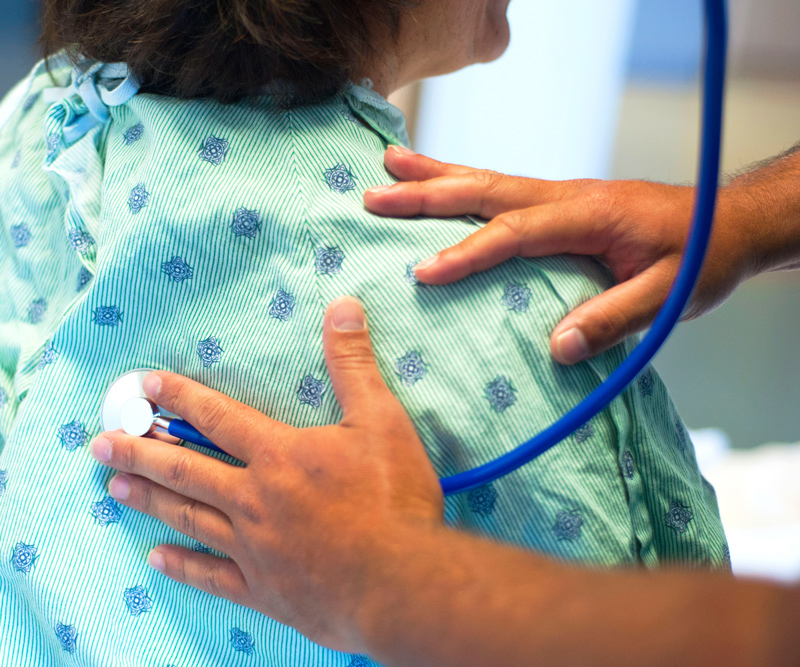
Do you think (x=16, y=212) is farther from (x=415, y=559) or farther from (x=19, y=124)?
(x=415, y=559)

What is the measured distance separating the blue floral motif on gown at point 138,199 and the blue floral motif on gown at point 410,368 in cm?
26

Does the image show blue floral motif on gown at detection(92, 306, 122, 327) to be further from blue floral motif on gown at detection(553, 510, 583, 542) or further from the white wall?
the white wall

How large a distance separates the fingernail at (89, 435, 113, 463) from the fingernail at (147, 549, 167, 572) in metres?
0.09

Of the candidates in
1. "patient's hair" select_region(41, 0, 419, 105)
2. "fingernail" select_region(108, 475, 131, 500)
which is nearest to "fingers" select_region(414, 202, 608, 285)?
"patient's hair" select_region(41, 0, 419, 105)

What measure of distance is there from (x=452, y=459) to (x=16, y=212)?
1.88 feet

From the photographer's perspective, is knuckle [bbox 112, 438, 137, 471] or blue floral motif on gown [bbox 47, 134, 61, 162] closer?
knuckle [bbox 112, 438, 137, 471]

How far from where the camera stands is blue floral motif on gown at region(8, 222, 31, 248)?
752 millimetres

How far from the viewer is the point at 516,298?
56cm

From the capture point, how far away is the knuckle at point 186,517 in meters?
0.57

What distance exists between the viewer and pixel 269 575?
1.72 ft

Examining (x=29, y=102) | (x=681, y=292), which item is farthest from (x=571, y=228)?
(x=29, y=102)

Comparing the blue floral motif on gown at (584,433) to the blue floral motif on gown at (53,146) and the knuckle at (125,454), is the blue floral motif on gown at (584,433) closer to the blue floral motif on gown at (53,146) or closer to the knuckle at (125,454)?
the knuckle at (125,454)

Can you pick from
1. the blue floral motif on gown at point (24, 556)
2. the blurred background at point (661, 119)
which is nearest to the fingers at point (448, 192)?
the blue floral motif on gown at point (24, 556)

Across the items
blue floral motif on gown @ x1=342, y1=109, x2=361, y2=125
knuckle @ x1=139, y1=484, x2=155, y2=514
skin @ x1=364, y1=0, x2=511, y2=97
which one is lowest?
knuckle @ x1=139, y1=484, x2=155, y2=514
